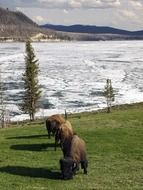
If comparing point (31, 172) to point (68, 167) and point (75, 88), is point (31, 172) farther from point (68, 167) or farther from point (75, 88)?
point (75, 88)

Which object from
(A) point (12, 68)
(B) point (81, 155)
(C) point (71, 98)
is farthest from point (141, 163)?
(A) point (12, 68)

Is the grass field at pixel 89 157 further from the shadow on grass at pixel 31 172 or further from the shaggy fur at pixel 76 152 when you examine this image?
the shaggy fur at pixel 76 152

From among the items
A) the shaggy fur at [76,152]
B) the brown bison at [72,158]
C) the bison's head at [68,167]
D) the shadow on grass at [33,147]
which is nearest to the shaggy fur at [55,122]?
the shadow on grass at [33,147]

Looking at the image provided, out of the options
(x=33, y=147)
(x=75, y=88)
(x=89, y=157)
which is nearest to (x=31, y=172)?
(x=89, y=157)

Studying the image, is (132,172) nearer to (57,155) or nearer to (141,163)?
(141,163)

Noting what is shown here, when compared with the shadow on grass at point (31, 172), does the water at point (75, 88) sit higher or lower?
lower

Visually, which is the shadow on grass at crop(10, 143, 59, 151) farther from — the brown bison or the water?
the water

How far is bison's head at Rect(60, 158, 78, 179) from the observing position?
18.3 m

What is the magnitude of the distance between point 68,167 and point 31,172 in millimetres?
2387

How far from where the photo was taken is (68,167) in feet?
60.4

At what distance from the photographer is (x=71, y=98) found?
242 feet

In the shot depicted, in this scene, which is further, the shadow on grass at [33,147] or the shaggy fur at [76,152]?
the shadow on grass at [33,147]

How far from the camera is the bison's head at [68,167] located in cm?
1830

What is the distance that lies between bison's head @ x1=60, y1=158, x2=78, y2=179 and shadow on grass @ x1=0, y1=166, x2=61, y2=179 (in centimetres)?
Result: 64
